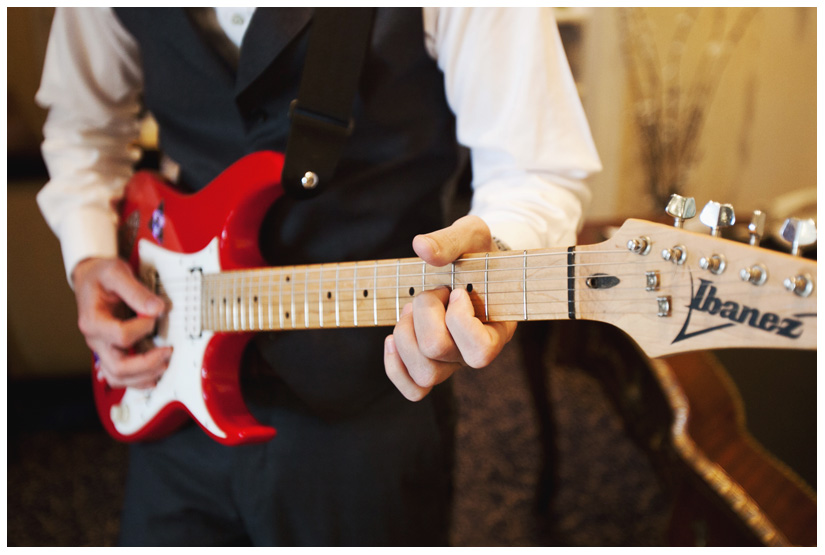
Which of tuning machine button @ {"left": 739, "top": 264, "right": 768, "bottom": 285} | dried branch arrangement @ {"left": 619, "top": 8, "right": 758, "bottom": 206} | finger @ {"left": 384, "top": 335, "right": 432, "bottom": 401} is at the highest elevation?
dried branch arrangement @ {"left": 619, "top": 8, "right": 758, "bottom": 206}

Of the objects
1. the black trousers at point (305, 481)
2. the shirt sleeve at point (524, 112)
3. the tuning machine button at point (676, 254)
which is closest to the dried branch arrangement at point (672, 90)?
the shirt sleeve at point (524, 112)

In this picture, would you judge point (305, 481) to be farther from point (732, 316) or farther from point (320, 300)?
point (732, 316)

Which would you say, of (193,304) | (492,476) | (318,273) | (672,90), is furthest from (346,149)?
(672,90)

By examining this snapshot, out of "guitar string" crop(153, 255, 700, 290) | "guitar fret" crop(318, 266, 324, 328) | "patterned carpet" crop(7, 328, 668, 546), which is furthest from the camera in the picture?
"patterned carpet" crop(7, 328, 668, 546)

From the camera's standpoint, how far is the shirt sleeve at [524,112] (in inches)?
24.6

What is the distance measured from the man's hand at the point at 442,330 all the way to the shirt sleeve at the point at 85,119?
0.58 m

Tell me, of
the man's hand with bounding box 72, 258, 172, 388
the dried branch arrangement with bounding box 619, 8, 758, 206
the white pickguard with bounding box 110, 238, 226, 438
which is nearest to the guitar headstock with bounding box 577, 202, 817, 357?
the white pickguard with bounding box 110, 238, 226, 438

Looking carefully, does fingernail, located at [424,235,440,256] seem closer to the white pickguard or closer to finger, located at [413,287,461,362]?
finger, located at [413,287,461,362]

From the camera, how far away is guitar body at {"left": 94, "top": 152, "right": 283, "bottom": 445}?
0.67 meters

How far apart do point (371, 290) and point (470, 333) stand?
0.43ft

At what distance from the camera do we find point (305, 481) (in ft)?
2.35

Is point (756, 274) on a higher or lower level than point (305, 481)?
higher

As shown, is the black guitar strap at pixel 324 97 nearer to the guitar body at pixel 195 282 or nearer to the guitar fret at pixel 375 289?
the guitar body at pixel 195 282

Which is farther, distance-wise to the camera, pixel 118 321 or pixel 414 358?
pixel 118 321
